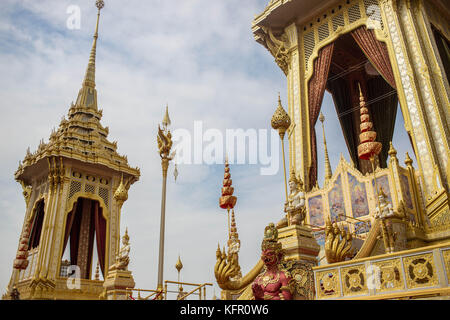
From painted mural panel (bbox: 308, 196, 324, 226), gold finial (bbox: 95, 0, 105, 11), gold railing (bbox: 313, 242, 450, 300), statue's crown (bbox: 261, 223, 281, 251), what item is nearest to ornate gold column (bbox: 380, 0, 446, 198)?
painted mural panel (bbox: 308, 196, 324, 226)

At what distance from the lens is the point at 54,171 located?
23438 millimetres

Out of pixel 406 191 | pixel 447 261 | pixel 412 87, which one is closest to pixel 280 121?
pixel 447 261

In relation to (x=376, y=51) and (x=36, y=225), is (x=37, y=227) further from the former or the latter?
→ (x=376, y=51)

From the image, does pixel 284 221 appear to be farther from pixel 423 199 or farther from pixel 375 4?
pixel 375 4

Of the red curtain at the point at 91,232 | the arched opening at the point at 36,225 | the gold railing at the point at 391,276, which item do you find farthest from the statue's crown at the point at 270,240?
the arched opening at the point at 36,225

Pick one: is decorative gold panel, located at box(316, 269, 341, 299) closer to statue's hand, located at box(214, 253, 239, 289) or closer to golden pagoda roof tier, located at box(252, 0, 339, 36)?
statue's hand, located at box(214, 253, 239, 289)

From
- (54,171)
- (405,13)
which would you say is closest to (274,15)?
(405,13)

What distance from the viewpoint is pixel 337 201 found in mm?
14414

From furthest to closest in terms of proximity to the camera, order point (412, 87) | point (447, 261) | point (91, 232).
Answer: point (91, 232)
point (412, 87)
point (447, 261)

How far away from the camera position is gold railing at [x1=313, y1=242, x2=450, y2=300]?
212 inches

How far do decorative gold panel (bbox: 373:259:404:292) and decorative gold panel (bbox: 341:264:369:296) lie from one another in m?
0.22

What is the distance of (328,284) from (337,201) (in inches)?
331
